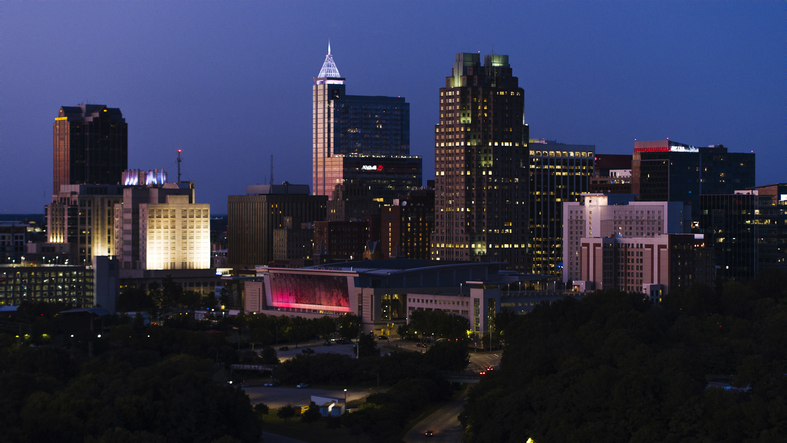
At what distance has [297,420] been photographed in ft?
441

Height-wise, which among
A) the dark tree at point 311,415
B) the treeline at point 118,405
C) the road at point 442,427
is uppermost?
the treeline at point 118,405

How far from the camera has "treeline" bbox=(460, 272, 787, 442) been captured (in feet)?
374

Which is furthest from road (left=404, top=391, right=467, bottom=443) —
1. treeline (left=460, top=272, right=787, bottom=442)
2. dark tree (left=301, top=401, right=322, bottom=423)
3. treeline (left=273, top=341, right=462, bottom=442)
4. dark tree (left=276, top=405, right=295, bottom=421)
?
dark tree (left=276, top=405, right=295, bottom=421)

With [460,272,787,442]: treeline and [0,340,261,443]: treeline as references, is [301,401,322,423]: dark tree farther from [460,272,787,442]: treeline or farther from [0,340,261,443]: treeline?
[460,272,787,442]: treeline

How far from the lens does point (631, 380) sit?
4742 inches

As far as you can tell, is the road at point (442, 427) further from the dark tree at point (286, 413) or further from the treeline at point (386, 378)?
the dark tree at point (286, 413)

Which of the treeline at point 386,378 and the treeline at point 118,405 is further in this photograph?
the treeline at point 386,378

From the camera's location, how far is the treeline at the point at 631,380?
114 meters

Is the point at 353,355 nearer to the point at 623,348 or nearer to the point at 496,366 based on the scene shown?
the point at 496,366

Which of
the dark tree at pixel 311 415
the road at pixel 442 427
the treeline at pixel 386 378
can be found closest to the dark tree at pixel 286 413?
the treeline at pixel 386 378

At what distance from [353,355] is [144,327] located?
115 feet

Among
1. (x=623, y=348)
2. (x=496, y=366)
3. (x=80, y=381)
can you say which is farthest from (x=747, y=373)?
(x=80, y=381)

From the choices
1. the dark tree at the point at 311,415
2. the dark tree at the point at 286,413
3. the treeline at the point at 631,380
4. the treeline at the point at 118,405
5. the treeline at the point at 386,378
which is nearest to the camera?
Answer: the treeline at the point at 118,405

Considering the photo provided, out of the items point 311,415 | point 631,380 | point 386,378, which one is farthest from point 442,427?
point 631,380
